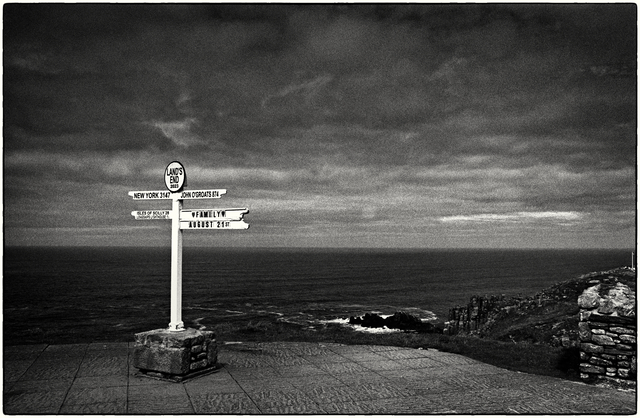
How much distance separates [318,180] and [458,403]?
160 feet

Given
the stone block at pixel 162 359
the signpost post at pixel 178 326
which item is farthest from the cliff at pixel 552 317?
the stone block at pixel 162 359

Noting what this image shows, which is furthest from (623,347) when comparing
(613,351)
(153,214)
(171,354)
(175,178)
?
(153,214)

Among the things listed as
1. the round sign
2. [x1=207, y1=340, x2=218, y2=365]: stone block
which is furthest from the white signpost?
[x1=207, y1=340, x2=218, y2=365]: stone block

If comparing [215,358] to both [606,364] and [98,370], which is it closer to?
[98,370]

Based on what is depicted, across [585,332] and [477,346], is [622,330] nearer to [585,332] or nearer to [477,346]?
[585,332]

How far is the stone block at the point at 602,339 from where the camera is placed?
25.7ft

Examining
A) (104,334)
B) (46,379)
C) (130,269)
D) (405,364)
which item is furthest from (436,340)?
(130,269)

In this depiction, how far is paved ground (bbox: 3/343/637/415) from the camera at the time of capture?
6.66 meters

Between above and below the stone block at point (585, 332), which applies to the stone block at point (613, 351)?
below

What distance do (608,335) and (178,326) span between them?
579 cm

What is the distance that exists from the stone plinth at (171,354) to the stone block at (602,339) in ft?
17.3

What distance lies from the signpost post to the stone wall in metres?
4.80

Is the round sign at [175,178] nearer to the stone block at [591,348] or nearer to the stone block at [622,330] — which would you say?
the stone block at [591,348]

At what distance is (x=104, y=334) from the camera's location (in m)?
34.2
